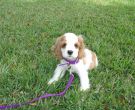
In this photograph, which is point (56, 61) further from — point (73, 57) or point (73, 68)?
point (73, 57)

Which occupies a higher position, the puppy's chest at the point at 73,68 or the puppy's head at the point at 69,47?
the puppy's head at the point at 69,47

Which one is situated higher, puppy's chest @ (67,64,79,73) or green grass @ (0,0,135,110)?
puppy's chest @ (67,64,79,73)

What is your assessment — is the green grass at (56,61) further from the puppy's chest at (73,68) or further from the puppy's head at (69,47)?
the puppy's head at (69,47)

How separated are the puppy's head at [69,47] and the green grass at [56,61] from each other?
1.33ft

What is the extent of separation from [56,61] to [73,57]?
0.89 metres

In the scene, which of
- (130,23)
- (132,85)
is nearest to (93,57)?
(132,85)

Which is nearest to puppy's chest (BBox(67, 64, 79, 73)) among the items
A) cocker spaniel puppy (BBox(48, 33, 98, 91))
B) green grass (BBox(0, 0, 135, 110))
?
cocker spaniel puppy (BBox(48, 33, 98, 91))

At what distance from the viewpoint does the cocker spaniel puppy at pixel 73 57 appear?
11.1ft

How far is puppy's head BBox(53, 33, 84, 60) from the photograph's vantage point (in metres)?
3.34

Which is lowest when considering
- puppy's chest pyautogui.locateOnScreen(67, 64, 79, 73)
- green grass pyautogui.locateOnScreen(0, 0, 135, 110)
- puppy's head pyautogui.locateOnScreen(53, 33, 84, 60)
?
green grass pyautogui.locateOnScreen(0, 0, 135, 110)

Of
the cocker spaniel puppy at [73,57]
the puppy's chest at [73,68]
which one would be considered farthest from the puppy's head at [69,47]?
the puppy's chest at [73,68]

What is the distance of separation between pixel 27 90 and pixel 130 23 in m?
3.97

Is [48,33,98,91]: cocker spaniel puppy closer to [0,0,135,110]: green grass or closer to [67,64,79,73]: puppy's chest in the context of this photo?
[67,64,79,73]: puppy's chest

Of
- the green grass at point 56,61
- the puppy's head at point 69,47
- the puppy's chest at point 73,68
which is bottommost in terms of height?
the green grass at point 56,61
